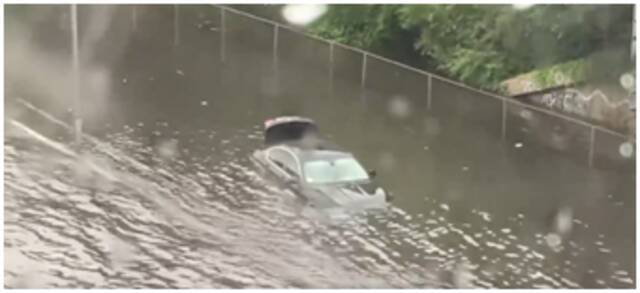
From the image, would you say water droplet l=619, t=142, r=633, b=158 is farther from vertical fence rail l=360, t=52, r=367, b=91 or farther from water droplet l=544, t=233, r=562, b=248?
vertical fence rail l=360, t=52, r=367, b=91

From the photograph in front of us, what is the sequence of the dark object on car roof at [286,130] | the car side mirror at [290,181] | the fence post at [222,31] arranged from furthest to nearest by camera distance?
the fence post at [222,31], the dark object on car roof at [286,130], the car side mirror at [290,181]

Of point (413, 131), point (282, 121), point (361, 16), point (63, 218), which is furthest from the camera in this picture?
point (361, 16)

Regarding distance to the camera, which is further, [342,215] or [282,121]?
[282,121]

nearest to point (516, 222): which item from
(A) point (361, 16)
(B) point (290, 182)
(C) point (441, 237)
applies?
(C) point (441, 237)

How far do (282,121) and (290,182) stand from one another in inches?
89.9

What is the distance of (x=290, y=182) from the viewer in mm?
21000

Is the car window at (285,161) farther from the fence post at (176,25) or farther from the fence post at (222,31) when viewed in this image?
the fence post at (176,25)

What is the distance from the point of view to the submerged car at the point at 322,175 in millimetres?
20109

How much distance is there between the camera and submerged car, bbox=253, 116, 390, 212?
2011 centimetres

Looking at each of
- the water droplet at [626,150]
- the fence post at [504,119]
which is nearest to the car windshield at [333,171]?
the fence post at [504,119]

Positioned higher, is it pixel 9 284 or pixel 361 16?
pixel 361 16

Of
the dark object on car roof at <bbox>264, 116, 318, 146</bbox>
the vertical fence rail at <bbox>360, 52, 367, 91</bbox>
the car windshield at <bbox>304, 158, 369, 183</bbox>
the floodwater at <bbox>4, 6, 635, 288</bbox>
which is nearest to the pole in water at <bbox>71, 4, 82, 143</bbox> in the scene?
the floodwater at <bbox>4, 6, 635, 288</bbox>

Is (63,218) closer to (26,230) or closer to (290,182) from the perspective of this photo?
(26,230)

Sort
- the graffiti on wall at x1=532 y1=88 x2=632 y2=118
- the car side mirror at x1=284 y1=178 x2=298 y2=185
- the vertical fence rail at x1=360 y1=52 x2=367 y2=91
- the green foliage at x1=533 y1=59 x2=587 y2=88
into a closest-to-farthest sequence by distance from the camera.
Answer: the car side mirror at x1=284 y1=178 x2=298 y2=185 < the graffiti on wall at x1=532 y1=88 x2=632 y2=118 < the green foliage at x1=533 y1=59 x2=587 y2=88 < the vertical fence rail at x1=360 y1=52 x2=367 y2=91
